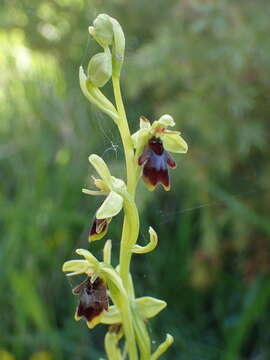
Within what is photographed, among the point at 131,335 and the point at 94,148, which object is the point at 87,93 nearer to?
the point at 131,335

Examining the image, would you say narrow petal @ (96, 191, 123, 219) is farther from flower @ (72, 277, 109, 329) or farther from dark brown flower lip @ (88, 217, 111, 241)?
flower @ (72, 277, 109, 329)

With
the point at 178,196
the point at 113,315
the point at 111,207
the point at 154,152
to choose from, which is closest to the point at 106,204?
the point at 111,207

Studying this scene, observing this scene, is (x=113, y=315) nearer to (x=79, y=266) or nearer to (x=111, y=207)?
(x=79, y=266)

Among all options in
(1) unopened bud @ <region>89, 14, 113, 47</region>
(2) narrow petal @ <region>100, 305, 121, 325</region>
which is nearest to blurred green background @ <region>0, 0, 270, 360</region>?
(2) narrow petal @ <region>100, 305, 121, 325</region>

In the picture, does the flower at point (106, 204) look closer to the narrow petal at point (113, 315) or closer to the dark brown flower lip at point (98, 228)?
the dark brown flower lip at point (98, 228)

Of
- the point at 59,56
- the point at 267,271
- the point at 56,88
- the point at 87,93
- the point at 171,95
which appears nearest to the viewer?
the point at 87,93

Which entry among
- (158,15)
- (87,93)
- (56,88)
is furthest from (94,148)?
(87,93)
